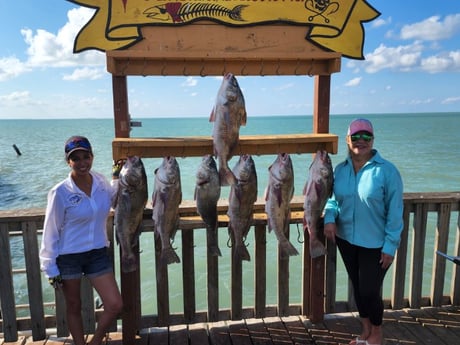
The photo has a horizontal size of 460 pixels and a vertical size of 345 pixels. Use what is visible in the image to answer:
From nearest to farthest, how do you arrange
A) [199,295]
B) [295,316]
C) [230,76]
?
[230,76] < [295,316] < [199,295]

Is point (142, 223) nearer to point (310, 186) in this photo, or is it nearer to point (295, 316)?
point (310, 186)

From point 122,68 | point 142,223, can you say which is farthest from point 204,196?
point 122,68

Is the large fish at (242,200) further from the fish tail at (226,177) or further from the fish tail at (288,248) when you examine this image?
the fish tail at (288,248)

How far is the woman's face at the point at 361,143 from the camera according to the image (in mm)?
2738

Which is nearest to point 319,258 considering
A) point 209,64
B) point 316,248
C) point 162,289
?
point 316,248

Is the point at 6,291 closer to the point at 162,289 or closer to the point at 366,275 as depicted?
the point at 162,289

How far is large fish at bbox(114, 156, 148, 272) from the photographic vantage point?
2.74 meters

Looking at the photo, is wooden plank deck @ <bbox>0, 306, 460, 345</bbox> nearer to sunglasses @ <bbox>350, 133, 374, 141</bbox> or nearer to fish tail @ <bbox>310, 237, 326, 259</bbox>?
fish tail @ <bbox>310, 237, 326, 259</bbox>

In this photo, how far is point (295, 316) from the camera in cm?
355

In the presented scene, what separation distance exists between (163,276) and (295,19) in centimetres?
241

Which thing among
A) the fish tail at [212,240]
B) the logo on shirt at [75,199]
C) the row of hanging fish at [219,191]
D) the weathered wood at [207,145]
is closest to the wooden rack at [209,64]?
the weathered wood at [207,145]

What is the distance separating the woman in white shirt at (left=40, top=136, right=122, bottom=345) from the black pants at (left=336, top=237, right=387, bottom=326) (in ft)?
5.75

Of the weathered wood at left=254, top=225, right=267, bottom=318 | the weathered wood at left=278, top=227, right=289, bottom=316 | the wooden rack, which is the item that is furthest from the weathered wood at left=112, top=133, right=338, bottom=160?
the weathered wood at left=278, top=227, right=289, bottom=316

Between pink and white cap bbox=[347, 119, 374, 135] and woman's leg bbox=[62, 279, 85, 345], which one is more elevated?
pink and white cap bbox=[347, 119, 374, 135]
